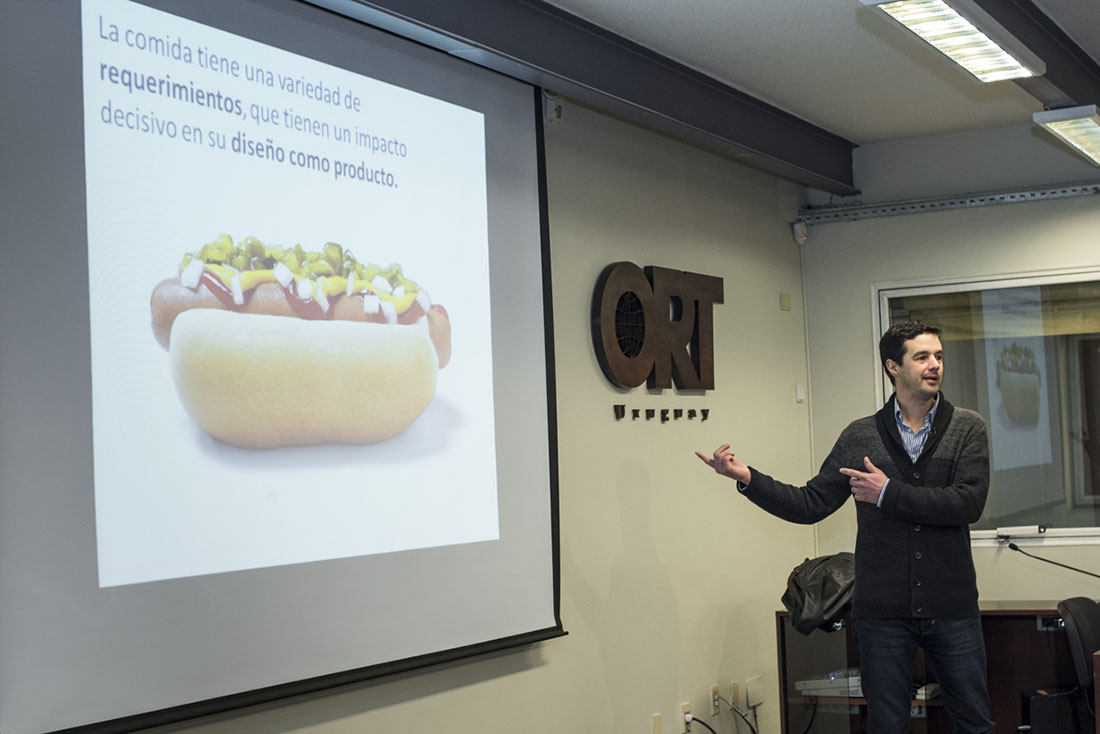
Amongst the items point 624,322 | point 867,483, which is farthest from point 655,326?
point 867,483

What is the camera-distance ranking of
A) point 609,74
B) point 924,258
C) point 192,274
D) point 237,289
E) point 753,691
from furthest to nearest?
point 924,258 → point 753,691 → point 609,74 → point 237,289 → point 192,274

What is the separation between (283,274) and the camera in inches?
123

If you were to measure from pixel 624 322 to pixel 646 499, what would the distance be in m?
0.78

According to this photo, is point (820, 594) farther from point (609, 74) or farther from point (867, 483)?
point (609, 74)

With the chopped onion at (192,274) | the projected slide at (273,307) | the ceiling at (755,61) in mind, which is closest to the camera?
the projected slide at (273,307)

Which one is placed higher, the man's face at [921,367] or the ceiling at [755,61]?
the ceiling at [755,61]

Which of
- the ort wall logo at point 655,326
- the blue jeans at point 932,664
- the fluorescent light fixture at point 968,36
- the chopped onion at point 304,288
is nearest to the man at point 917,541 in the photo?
the blue jeans at point 932,664

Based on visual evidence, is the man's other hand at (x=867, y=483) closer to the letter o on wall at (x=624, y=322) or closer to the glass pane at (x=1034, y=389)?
the letter o on wall at (x=624, y=322)

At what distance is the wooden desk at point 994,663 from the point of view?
465 centimetres

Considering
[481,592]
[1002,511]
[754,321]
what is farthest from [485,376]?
[1002,511]

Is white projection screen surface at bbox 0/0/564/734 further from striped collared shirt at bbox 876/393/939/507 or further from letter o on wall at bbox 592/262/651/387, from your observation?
striped collared shirt at bbox 876/393/939/507

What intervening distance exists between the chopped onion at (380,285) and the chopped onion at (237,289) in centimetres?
→ 47

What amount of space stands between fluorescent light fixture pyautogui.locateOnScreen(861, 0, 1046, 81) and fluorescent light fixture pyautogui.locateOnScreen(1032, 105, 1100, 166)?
53cm

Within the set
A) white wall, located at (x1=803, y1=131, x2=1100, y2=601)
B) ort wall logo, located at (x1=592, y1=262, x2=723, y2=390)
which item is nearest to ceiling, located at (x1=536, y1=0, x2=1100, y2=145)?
white wall, located at (x1=803, y1=131, x2=1100, y2=601)
